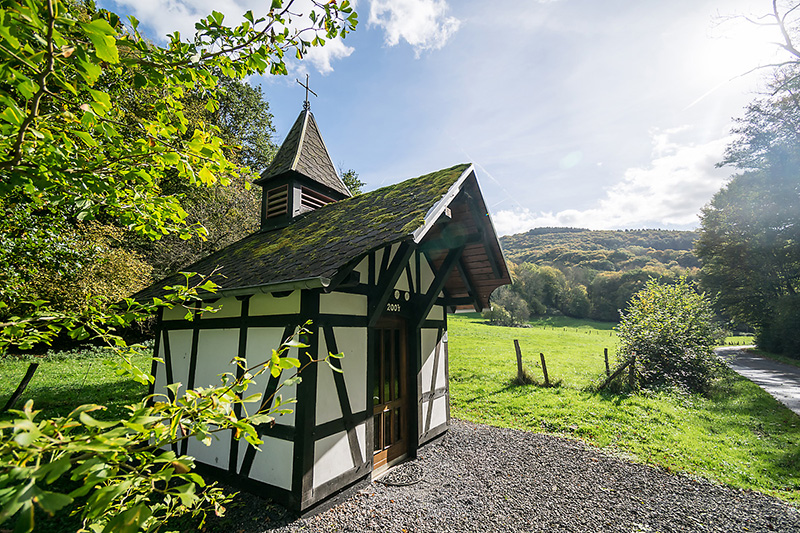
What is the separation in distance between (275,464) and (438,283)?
3713 millimetres

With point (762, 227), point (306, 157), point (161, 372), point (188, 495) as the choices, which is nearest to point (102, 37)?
point (188, 495)

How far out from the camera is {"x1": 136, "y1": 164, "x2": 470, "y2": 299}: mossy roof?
4.57m

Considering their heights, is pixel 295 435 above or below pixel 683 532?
above

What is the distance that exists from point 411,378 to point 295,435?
2729 millimetres

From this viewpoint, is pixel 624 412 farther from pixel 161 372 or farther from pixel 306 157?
pixel 161 372

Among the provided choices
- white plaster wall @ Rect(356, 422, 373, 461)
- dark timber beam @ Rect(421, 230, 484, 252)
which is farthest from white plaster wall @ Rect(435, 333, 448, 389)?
white plaster wall @ Rect(356, 422, 373, 461)

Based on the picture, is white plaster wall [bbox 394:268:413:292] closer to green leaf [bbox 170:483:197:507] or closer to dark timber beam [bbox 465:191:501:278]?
dark timber beam [bbox 465:191:501:278]

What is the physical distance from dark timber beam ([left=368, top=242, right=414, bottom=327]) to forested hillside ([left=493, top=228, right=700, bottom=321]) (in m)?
28.2

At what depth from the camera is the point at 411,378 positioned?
22.3 ft

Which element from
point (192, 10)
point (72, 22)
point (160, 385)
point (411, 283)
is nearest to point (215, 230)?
point (160, 385)

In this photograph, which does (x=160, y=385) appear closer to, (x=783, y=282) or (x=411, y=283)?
(x=411, y=283)

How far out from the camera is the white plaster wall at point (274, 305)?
4953mm

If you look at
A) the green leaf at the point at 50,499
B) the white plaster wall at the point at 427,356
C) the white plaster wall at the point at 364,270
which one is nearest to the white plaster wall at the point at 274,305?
the white plaster wall at the point at 364,270

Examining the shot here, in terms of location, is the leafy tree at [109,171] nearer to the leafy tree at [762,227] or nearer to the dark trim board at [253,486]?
the dark trim board at [253,486]
